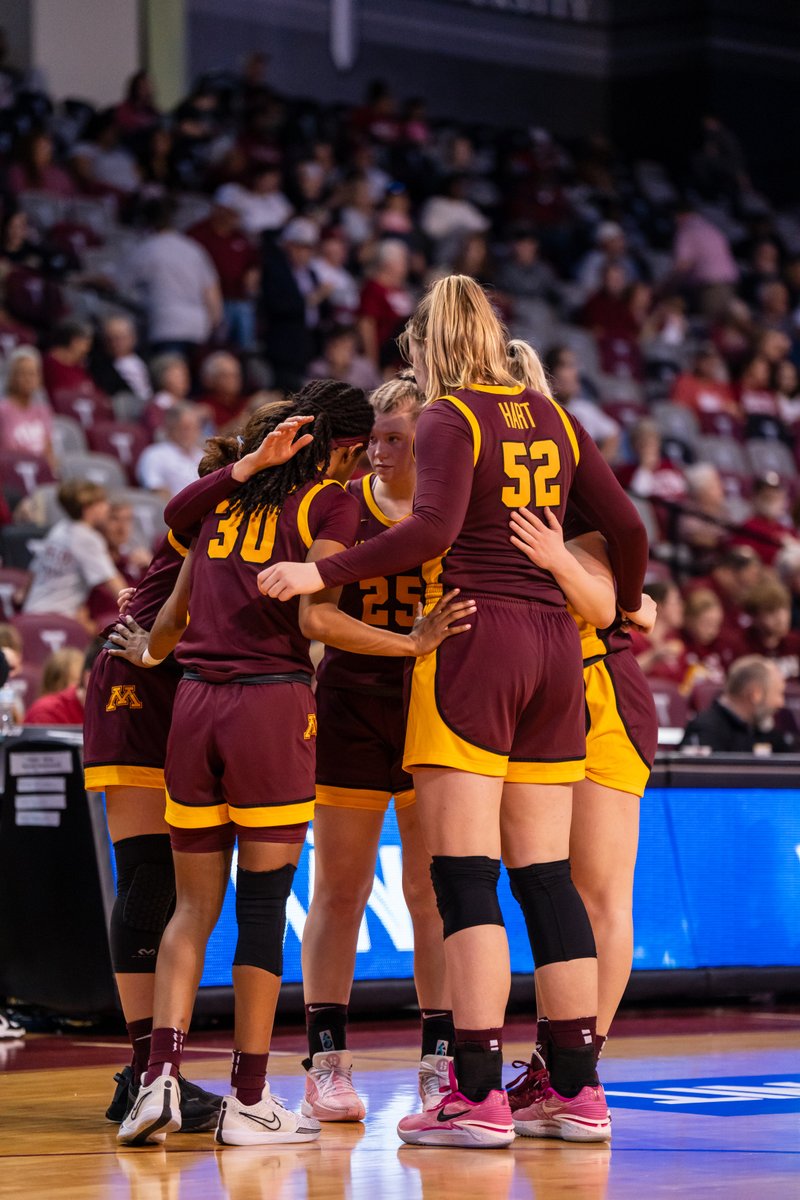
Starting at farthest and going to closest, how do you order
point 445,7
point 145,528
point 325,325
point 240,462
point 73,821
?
point 445,7 < point 325,325 < point 145,528 < point 73,821 < point 240,462

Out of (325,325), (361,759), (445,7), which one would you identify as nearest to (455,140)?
(445,7)

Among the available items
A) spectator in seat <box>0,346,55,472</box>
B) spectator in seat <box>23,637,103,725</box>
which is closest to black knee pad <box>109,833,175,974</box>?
spectator in seat <box>23,637,103,725</box>

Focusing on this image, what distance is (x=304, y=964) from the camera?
5.11 m

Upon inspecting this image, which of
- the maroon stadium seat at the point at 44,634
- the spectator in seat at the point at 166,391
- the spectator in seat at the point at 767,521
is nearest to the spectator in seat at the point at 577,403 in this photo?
the spectator in seat at the point at 767,521

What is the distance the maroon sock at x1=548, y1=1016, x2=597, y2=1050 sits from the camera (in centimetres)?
451

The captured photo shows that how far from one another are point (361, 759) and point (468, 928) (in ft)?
2.49

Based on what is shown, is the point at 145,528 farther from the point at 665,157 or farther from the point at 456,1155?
the point at 665,157

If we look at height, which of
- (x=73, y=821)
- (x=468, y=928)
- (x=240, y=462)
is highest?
(x=240, y=462)

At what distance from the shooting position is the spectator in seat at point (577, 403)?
1352 cm

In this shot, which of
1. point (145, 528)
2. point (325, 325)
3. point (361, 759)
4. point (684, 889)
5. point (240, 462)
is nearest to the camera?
point (240, 462)

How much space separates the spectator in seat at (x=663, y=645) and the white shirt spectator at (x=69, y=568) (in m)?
3.04

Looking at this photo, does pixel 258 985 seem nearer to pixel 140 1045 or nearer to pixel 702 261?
pixel 140 1045

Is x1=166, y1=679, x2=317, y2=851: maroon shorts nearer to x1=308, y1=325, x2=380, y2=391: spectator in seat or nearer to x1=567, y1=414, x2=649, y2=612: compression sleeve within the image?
x1=567, y1=414, x2=649, y2=612: compression sleeve

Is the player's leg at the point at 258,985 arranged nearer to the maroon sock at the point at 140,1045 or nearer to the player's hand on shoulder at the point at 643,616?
the maroon sock at the point at 140,1045
